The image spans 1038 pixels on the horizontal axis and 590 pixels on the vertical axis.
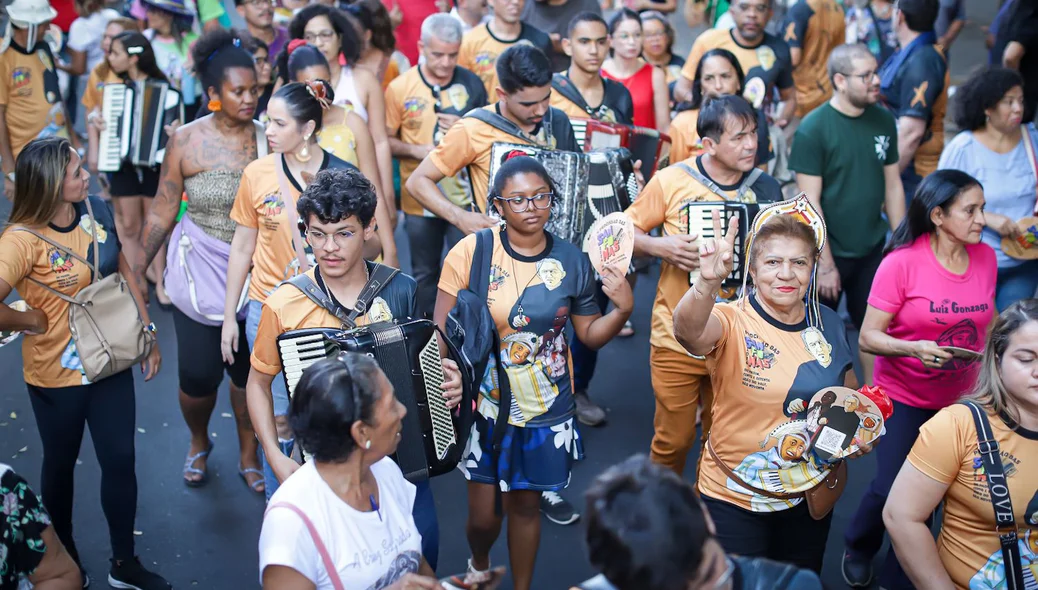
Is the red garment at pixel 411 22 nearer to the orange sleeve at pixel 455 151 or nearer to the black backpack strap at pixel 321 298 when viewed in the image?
the orange sleeve at pixel 455 151

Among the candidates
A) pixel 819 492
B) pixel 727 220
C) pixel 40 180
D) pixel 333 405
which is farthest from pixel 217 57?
pixel 819 492

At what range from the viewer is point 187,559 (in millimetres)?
4699

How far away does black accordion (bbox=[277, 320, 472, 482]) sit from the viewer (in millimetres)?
3174

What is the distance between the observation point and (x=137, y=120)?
6.77m

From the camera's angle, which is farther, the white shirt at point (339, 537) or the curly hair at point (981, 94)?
the curly hair at point (981, 94)

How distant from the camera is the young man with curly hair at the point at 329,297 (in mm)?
3453

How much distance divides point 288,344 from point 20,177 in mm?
1720

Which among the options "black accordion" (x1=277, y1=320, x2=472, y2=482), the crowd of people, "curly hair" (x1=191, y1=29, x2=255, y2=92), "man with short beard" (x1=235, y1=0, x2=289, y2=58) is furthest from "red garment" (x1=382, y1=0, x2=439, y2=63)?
"black accordion" (x1=277, y1=320, x2=472, y2=482)

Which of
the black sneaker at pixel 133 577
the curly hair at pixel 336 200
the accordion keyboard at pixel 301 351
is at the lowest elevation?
the black sneaker at pixel 133 577

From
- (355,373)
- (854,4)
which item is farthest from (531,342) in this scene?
(854,4)

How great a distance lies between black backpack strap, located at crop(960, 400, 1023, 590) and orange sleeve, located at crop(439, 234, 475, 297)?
1.95 m

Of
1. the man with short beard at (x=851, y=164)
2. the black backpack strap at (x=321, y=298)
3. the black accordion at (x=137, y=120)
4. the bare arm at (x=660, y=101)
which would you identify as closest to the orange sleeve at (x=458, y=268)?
the black backpack strap at (x=321, y=298)

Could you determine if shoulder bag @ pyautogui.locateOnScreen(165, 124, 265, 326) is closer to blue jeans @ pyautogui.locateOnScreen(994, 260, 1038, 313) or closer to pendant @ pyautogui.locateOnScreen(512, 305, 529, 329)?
pendant @ pyautogui.locateOnScreen(512, 305, 529, 329)

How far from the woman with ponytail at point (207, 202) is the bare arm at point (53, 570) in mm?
1773
